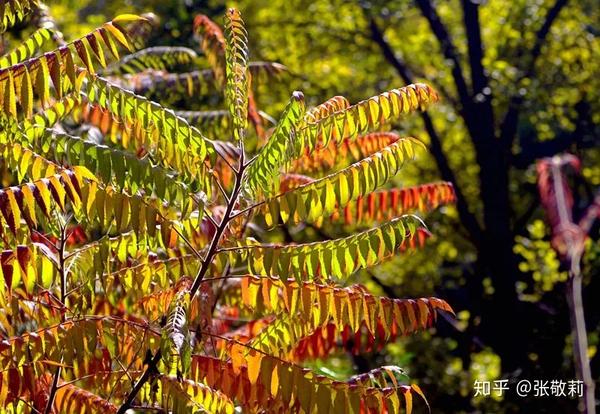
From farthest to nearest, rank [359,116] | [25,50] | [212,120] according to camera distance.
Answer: [212,120], [25,50], [359,116]

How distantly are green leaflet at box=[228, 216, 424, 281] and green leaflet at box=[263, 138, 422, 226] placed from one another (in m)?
0.12

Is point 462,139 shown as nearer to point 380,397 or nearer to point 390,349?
point 390,349

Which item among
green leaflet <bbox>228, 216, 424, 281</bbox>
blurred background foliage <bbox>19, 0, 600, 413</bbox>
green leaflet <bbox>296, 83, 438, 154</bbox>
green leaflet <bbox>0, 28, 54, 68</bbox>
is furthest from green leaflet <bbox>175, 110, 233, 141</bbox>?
green leaflet <bbox>228, 216, 424, 281</bbox>

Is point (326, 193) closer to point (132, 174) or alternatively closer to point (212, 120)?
point (132, 174)

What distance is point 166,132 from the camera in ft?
12.4

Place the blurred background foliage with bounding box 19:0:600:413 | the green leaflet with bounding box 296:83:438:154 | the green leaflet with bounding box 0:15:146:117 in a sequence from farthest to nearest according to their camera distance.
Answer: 1. the blurred background foliage with bounding box 19:0:600:413
2. the green leaflet with bounding box 296:83:438:154
3. the green leaflet with bounding box 0:15:146:117

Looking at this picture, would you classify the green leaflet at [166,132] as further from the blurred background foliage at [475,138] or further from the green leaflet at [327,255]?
the blurred background foliage at [475,138]

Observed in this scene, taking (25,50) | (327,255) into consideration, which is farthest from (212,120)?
(327,255)

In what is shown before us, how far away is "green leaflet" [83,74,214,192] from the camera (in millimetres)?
3797

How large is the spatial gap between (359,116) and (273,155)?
1.73 feet

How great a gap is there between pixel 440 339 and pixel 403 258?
3108 mm

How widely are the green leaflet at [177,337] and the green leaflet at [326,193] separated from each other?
1.53ft

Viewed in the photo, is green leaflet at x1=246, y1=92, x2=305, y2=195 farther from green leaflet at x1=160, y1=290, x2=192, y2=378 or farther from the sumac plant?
green leaflet at x1=160, y1=290, x2=192, y2=378

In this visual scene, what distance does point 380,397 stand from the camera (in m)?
3.72
